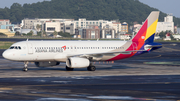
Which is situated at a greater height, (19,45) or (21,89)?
(19,45)

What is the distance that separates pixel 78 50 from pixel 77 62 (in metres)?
3.17

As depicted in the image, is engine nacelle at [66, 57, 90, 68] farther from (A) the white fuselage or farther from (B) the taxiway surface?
(B) the taxiway surface

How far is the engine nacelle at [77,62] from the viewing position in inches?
1658

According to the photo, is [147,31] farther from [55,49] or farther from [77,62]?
[55,49]

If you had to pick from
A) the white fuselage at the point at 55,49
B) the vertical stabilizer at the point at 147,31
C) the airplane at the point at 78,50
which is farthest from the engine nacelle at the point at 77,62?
the vertical stabilizer at the point at 147,31

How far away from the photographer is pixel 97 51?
151 ft

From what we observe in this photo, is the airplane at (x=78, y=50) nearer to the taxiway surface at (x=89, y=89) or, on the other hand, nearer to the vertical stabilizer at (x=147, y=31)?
the vertical stabilizer at (x=147, y=31)

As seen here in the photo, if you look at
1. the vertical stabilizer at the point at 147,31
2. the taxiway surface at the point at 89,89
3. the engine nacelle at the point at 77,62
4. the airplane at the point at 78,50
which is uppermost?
the vertical stabilizer at the point at 147,31

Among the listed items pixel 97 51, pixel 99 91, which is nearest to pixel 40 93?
pixel 99 91

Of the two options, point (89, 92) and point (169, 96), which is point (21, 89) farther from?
point (169, 96)

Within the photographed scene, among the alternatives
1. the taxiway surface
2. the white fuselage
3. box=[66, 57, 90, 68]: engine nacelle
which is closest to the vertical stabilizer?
the white fuselage

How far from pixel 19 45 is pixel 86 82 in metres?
13.9

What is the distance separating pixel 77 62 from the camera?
139 ft

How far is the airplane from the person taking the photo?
4253 cm
